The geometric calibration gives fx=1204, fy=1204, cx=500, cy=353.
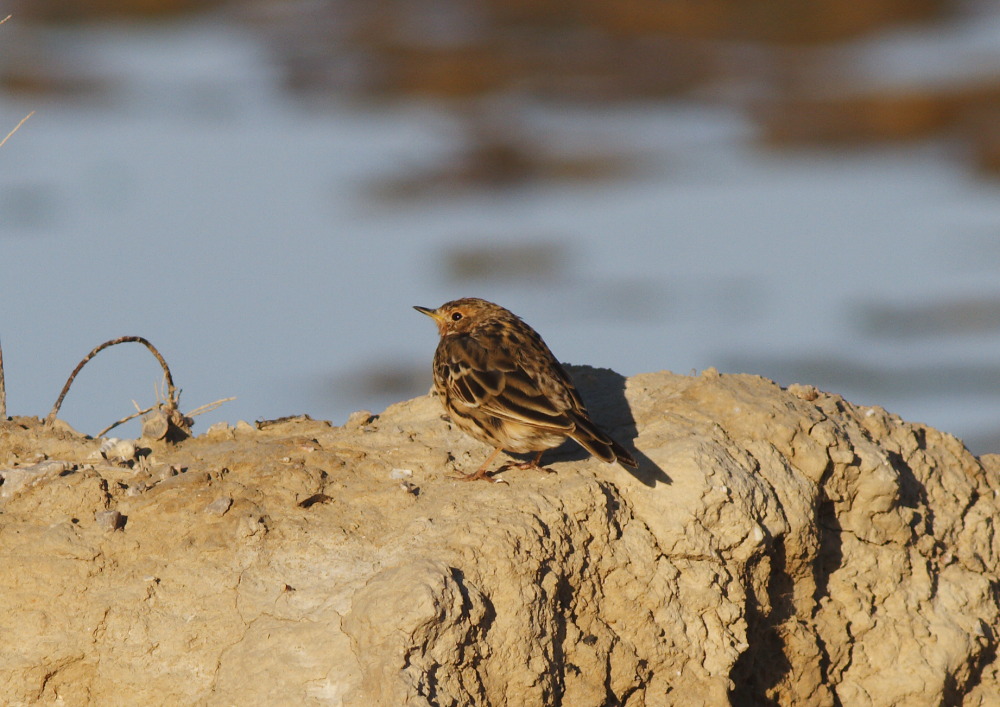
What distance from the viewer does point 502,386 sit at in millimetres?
6219

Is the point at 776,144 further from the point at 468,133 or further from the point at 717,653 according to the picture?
the point at 717,653

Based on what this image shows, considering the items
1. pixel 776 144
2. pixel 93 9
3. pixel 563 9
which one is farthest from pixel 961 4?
pixel 93 9

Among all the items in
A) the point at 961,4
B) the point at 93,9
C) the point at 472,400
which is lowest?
the point at 472,400

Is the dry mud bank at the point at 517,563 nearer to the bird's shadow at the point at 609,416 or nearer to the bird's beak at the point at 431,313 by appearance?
the bird's shadow at the point at 609,416

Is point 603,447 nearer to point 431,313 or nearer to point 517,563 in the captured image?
point 517,563

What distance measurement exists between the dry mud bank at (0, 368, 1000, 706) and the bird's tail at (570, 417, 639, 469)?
21cm

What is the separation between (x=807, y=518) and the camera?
5.91 metres

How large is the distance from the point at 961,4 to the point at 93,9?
73.2 ft

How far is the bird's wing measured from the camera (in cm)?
596

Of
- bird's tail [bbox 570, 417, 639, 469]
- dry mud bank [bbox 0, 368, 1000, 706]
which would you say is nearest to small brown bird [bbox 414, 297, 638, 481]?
bird's tail [bbox 570, 417, 639, 469]

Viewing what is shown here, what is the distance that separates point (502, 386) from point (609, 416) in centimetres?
64

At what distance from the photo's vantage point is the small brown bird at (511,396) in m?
5.86

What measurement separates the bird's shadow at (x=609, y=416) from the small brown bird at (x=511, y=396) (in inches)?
8.8

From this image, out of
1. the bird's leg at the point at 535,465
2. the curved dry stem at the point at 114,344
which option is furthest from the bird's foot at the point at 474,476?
the curved dry stem at the point at 114,344
